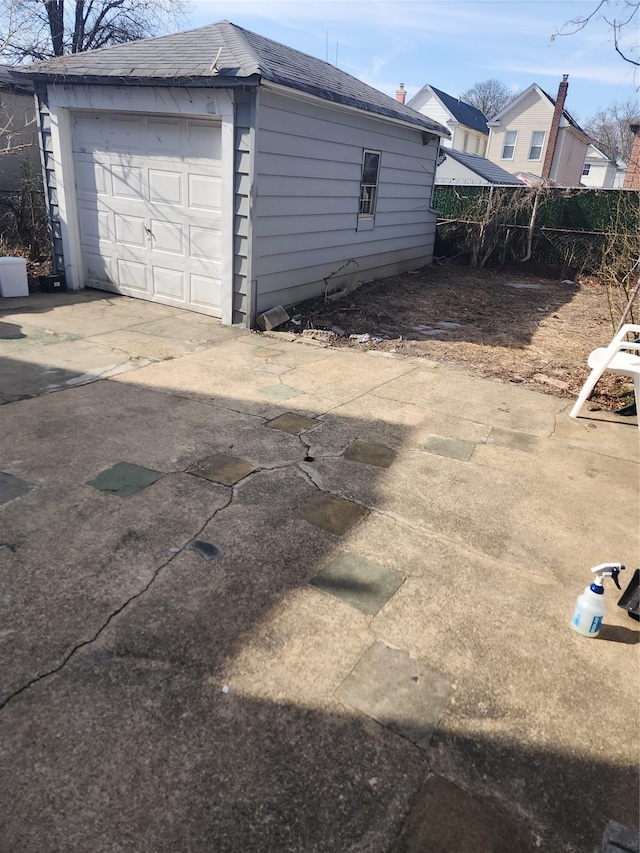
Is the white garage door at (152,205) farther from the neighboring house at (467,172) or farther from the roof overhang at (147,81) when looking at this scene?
the neighboring house at (467,172)

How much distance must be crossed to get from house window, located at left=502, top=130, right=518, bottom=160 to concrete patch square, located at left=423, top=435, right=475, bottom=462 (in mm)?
28665

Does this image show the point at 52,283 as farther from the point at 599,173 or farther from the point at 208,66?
the point at 599,173

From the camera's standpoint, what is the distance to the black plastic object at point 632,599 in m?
2.47

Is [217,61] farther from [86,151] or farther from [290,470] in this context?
[290,470]

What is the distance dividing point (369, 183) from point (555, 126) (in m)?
22.0

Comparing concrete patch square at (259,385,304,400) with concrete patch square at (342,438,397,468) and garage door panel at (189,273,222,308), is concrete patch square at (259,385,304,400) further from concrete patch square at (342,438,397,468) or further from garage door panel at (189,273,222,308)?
garage door panel at (189,273,222,308)

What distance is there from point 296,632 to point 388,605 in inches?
17.9

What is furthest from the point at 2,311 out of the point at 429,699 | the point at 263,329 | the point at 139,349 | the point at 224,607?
the point at 429,699

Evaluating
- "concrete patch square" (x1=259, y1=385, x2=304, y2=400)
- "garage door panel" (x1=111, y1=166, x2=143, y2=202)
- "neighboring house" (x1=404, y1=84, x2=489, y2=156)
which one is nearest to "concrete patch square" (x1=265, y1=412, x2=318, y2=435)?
"concrete patch square" (x1=259, y1=385, x2=304, y2=400)

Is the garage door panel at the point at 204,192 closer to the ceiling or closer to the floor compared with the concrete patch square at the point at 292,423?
closer to the ceiling

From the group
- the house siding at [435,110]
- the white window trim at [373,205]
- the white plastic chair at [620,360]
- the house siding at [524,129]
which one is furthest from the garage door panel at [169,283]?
the house siding at [524,129]

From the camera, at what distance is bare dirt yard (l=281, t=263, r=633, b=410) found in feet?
20.1

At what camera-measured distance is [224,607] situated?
235cm

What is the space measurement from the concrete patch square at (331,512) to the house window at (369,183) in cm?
736
